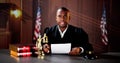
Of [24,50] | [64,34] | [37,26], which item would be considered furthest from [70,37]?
[37,26]

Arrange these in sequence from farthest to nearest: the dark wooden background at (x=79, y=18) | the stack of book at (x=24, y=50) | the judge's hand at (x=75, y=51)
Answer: the dark wooden background at (x=79, y=18)
the judge's hand at (x=75, y=51)
the stack of book at (x=24, y=50)

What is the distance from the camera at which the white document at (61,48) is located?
2.16 metres

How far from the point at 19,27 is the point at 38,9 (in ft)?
1.21

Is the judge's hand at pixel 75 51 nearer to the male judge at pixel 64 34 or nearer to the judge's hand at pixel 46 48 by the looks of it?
the male judge at pixel 64 34

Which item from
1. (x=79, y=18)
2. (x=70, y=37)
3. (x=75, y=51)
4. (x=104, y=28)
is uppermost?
(x=79, y=18)

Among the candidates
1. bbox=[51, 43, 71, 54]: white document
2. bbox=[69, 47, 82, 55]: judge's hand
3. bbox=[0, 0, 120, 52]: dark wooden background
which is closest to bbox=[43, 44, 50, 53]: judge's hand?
bbox=[51, 43, 71, 54]: white document

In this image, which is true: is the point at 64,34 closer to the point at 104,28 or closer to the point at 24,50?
the point at 24,50

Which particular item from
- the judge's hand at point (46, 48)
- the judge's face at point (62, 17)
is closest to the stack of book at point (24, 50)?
the judge's hand at point (46, 48)

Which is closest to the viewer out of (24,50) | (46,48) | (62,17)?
(24,50)

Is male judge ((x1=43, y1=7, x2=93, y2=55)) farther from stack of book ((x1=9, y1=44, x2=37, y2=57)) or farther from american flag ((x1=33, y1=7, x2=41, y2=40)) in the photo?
american flag ((x1=33, y1=7, x2=41, y2=40))

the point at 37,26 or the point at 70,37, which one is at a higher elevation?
the point at 37,26

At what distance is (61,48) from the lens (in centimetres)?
218

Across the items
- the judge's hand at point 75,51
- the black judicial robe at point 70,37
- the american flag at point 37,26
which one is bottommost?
the judge's hand at point 75,51

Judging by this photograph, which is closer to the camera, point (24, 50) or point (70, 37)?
point (24, 50)
